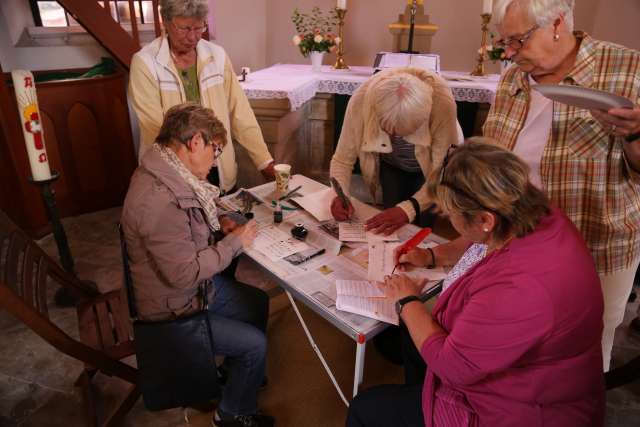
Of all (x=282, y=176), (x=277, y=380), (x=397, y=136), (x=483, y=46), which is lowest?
(x=277, y=380)

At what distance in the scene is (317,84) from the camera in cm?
344

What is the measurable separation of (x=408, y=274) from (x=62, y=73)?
302 cm

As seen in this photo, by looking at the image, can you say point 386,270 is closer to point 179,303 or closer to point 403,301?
point 403,301

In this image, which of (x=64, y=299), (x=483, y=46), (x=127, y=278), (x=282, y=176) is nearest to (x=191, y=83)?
(x=282, y=176)

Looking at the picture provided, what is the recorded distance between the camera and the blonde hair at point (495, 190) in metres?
1.06

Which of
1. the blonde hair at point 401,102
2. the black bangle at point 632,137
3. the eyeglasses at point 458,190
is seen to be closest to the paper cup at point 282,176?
the blonde hair at point 401,102

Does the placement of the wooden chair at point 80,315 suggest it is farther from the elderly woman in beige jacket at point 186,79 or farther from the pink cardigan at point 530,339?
the pink cardigan at point 530,339

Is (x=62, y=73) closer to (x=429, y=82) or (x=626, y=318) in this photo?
(x=429, y=82)

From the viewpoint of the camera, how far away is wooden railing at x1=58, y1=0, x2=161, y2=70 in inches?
112

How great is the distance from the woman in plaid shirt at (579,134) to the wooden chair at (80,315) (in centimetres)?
149

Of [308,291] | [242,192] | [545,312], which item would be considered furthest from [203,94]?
[545,312]

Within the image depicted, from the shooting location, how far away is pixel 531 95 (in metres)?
1.50

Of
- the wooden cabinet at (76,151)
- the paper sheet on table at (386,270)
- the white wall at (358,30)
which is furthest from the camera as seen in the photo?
the white wall at (358,30)

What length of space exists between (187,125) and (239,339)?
743mm
